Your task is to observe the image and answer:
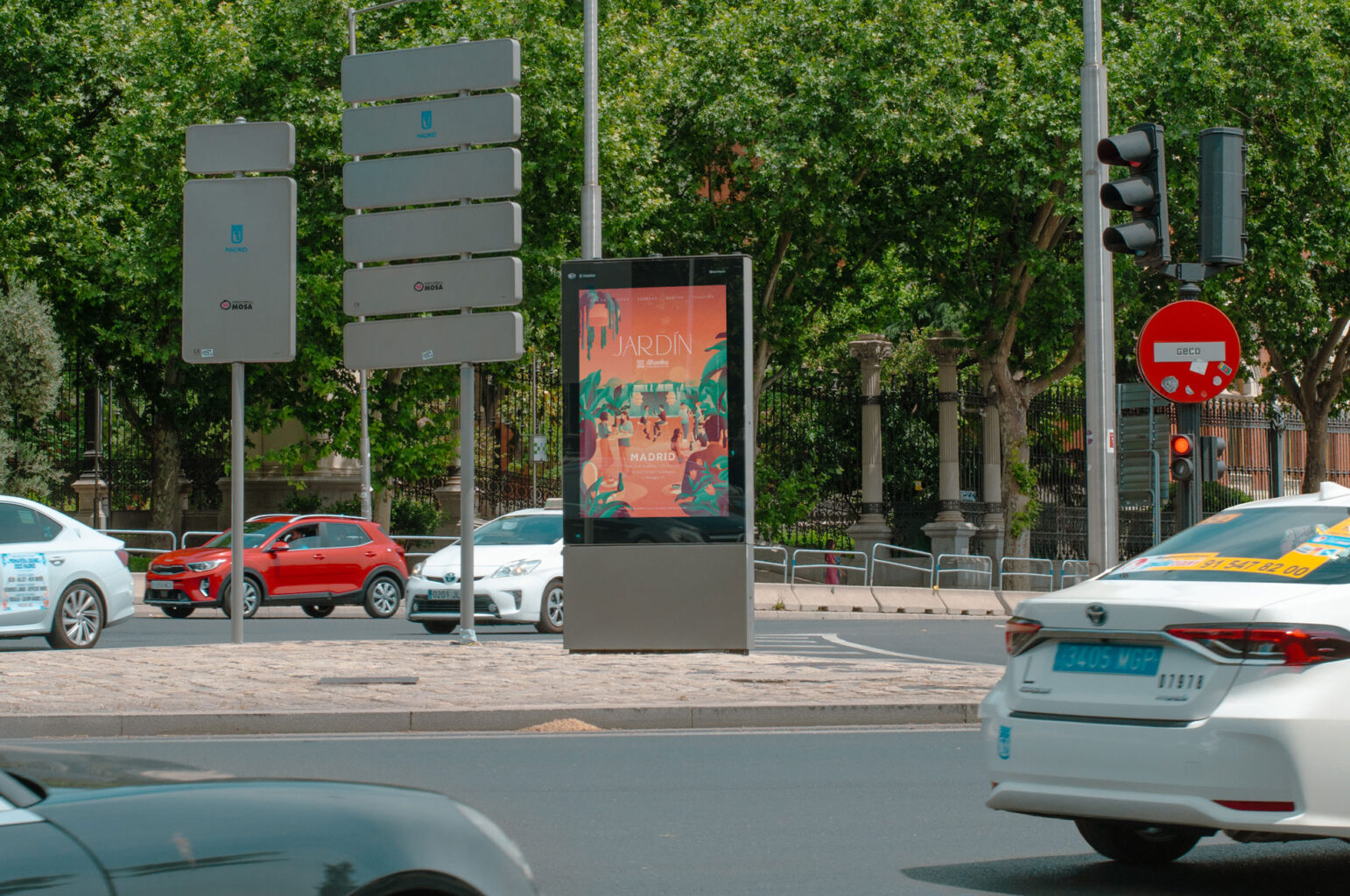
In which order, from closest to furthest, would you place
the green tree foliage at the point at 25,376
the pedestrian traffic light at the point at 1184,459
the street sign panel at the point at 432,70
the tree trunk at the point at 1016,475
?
the pedestrian traffic light at the point at 1184,459 < the street sign panel at the point at 432,70 < the green tree foliage at the point at 25,376 < the tree trunk at the point at 1016,475

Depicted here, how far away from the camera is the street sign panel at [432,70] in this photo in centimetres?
1555

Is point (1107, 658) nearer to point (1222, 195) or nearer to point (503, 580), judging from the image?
point (1222, 195)

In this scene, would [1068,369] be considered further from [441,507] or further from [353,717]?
[353,717]

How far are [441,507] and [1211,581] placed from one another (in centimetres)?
2925

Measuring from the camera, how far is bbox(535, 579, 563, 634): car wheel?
19297 mm

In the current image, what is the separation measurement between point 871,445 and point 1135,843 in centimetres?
2649

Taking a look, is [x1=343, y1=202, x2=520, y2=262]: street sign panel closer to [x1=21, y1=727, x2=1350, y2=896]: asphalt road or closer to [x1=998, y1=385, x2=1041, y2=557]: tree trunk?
[x1=21, y1=727, x2=1350, y2=896]: asphalt road

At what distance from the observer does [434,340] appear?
50.7 feet

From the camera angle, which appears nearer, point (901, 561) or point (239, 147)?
point (239, 147)

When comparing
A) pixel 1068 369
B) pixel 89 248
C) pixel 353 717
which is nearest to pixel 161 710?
pixel 353 717

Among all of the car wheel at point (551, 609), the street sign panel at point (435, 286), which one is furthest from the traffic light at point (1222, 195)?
the car wheel at point (551, 609)

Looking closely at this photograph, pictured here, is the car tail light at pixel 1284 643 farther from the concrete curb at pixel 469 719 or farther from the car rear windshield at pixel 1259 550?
the concrete curb at pixel 469 719

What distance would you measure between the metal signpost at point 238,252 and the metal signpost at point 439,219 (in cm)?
74

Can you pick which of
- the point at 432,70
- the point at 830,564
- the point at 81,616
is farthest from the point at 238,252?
the point at 830,564
